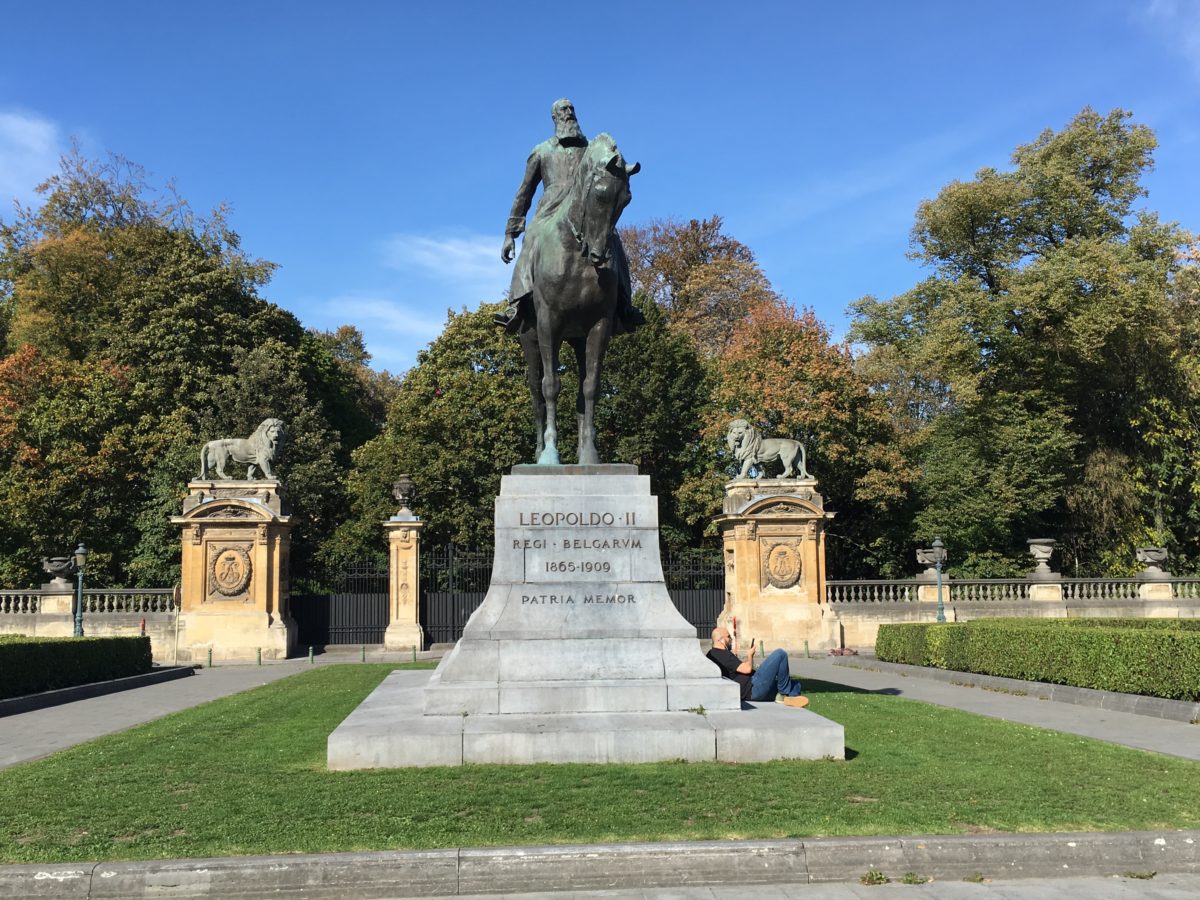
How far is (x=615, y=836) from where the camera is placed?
5684 mm

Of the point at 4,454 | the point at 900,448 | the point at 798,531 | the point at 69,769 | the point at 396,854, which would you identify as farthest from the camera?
the point at 900,448

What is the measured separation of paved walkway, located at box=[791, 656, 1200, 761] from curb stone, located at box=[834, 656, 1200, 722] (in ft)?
0.52

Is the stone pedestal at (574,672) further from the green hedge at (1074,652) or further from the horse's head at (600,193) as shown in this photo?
the green hedge at (1074,652)

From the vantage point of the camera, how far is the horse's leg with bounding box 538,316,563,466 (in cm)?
1012

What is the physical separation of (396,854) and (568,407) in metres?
29.4

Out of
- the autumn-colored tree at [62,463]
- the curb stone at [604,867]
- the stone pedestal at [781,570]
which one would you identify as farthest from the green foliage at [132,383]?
the curb stone at [604,867]

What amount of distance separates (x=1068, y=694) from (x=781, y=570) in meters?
13.0

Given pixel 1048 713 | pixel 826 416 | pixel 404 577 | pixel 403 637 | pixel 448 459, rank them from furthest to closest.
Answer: pixel 448 459 → pixel 826 416 → pixel 404 577 → pixel 403 637 → pixel 1048 713

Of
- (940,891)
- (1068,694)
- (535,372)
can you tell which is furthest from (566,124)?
(1068,694)

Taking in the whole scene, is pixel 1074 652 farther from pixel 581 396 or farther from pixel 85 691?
pixel 85 691

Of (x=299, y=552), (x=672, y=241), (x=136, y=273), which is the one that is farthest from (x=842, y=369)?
(x=136, y=273)

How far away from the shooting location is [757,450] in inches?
1136

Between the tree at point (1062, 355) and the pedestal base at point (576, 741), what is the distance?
27.4 metres

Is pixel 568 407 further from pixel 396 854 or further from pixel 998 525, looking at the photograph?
pixel 396 854
